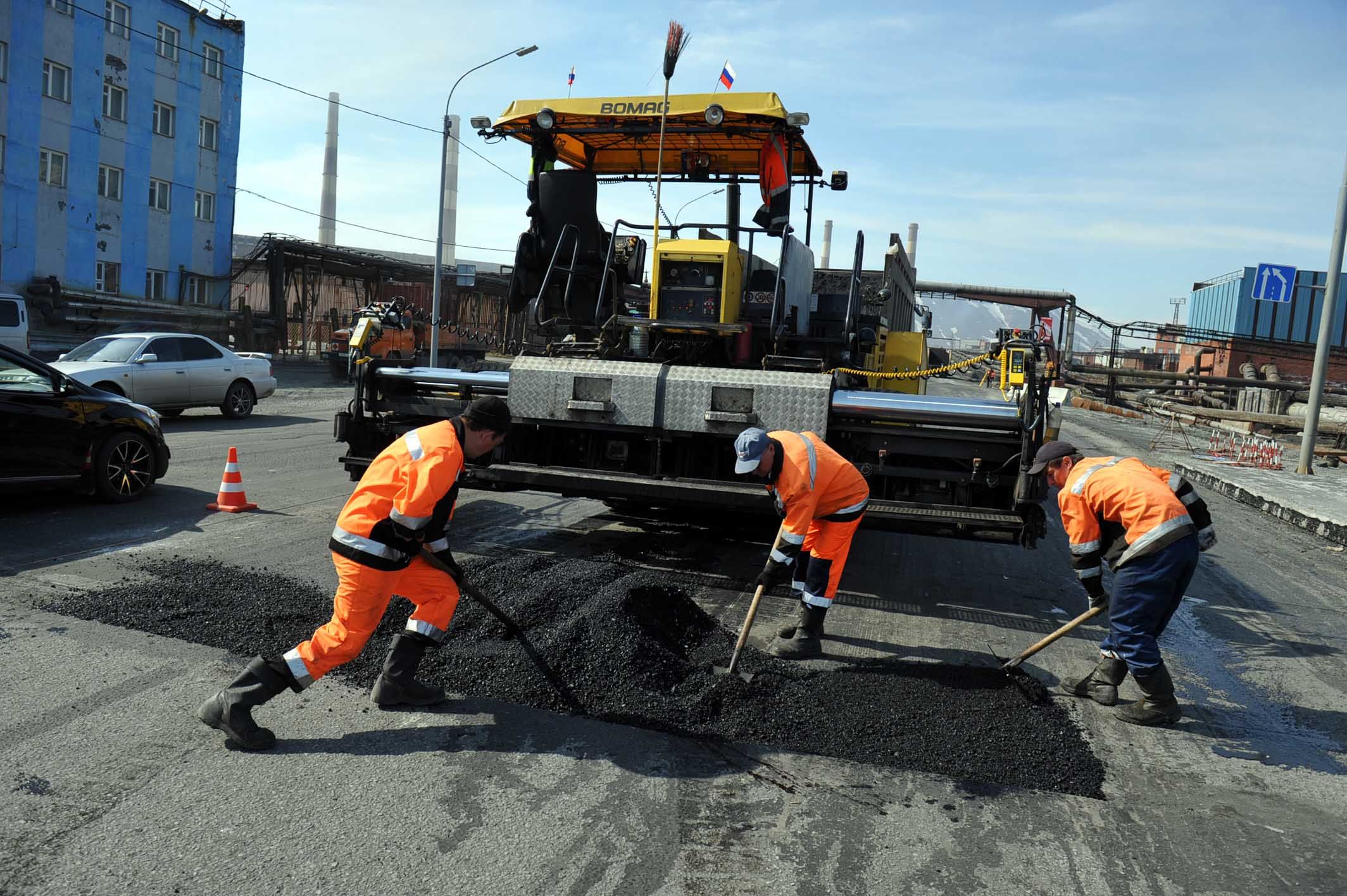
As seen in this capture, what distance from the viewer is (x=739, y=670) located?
4.58 metres

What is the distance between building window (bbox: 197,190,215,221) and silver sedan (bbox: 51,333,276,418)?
791 inches

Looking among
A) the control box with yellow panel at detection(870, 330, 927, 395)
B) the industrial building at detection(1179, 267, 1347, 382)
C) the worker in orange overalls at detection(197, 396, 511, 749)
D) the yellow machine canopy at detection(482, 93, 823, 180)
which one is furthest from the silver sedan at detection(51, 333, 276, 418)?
the industrial building at detection(1179, 267, 1347, 382)

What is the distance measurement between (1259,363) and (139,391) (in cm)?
3712

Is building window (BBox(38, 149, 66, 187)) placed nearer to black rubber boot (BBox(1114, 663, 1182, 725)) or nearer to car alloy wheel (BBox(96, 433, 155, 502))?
car alloy wheel (BBox(96, 433, 155, 502))

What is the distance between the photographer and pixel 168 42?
3102 centimetres

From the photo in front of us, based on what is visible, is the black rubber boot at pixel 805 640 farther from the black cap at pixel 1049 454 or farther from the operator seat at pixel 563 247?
the operator seat at pixel 563 247

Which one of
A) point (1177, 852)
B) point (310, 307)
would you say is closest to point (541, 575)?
point (1177, 852)

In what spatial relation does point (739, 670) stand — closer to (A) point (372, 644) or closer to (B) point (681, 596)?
(B) point (681, 596)

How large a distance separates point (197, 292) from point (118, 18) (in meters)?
8.86

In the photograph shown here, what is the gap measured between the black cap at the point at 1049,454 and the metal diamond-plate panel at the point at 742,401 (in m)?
1.50

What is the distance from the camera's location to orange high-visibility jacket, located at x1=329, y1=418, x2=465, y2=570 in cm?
364

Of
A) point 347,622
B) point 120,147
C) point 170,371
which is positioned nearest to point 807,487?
point 347,622

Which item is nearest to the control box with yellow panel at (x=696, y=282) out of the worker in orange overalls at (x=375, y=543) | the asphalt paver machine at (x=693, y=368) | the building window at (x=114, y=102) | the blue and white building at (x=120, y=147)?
the asphalt paver machine at (x=693, y=368)

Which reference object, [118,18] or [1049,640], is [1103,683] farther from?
[118,18]
